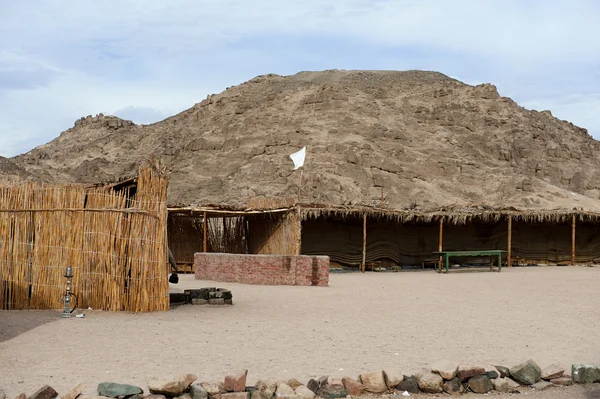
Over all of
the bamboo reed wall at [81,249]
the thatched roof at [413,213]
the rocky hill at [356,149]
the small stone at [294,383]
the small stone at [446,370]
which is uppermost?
the rocky hill at [356,149]

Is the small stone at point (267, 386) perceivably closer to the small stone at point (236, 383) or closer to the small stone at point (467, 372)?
the small stone at point (236, 383)

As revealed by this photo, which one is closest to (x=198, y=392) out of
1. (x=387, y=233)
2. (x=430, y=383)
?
(x=430, y=383)

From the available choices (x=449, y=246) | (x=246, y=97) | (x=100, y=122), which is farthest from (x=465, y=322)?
(x=100, y=122)

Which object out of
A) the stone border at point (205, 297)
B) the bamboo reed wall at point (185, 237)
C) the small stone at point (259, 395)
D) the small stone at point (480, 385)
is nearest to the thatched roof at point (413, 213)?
the bamboo reed wall at point (185, 237)

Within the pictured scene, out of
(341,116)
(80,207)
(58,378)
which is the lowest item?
(58,378)

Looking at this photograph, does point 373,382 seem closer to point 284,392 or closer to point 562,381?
point 284,392

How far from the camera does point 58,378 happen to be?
6.39 metres

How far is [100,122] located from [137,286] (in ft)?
187

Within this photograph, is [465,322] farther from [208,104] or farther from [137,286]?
[208,104]

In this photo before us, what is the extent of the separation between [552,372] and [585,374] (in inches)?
11.0

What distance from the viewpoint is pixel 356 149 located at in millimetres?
47875

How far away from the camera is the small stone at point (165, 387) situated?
18.5 feet

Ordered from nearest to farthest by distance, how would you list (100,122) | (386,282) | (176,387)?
1. (176,387)
2. (386,282)
3. (100,122)

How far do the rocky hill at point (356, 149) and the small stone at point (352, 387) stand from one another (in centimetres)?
3425
